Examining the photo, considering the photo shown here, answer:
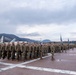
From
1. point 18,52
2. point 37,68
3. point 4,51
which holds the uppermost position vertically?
point 4,51

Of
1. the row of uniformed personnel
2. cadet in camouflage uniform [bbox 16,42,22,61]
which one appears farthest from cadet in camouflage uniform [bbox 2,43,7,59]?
cadet in camouflage uniform [bbox 16,42,22,61]

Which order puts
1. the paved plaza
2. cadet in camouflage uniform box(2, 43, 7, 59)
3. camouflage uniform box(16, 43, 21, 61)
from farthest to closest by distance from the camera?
cadet in camouflage uniform box(2, 43, 7, 59) < camouflage uniform box(16, 43, 21, 61) < the paved plaza

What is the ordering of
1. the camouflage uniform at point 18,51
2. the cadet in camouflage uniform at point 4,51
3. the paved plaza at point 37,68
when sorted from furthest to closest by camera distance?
1. the cadet in camouflage uniform at point 4,51
2. the camouflage uniform at point 18,51
3. the paved plaza at point 37,68

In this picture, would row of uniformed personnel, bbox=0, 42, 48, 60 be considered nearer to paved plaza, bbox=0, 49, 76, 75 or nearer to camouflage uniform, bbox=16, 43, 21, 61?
camouflage uniform, bbox=16, 43, 21, 61

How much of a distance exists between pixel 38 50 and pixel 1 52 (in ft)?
11.7

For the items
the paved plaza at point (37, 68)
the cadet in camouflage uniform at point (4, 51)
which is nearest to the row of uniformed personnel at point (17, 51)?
the cadet in camouflage uniform at point (4, 51)

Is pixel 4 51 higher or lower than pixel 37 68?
higher

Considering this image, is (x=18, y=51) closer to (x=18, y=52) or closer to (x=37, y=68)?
(x=18, y=52)

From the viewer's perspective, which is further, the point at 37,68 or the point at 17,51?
the point at 17,51

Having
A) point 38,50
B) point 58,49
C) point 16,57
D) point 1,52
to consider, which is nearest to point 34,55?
point 38,50

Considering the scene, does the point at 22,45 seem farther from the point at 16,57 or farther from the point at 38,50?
the point at 38,50

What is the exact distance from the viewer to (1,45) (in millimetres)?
15461

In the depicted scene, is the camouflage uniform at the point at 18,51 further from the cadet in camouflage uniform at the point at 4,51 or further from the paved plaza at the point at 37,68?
the paved plaza at the point at 37,68

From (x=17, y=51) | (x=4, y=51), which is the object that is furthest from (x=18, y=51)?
(x=4, y=51)
